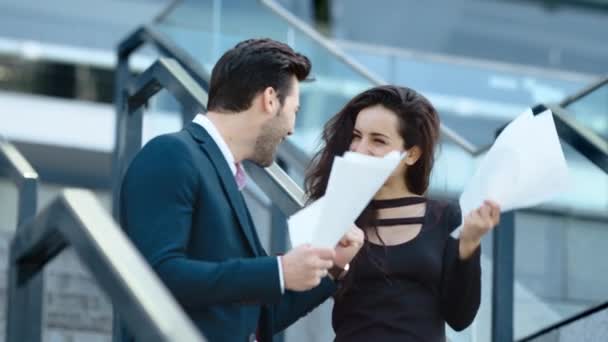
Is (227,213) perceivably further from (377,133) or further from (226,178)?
(377,133)

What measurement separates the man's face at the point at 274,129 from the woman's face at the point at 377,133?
25 cm

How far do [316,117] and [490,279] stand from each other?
5.17 ft

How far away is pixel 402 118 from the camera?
3.05 metres

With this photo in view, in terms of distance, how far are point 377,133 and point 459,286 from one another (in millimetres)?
398

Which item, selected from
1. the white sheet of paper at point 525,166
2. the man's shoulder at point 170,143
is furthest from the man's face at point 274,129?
the white sheet of paper at point 525,166

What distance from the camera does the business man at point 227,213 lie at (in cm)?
249

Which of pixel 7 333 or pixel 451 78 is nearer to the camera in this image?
pixel 7 333

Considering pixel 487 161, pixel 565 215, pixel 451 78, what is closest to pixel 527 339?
pixel 565 215

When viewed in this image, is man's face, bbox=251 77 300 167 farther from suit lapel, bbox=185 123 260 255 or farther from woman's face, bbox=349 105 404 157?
woman's face, bbox=349 105 404 157

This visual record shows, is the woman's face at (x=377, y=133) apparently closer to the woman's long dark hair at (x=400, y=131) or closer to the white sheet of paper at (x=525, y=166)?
the woman's long dark hair at (x=400, y=131)

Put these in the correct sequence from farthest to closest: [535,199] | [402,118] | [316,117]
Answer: [316,117] < [402,118] < [535,199]

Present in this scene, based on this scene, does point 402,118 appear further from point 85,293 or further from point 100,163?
point 100,163

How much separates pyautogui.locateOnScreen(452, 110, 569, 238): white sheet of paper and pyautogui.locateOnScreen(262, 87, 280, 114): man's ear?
44 cm

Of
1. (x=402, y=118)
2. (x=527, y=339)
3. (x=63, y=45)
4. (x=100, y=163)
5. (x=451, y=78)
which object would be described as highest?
(x=402, y=118)
